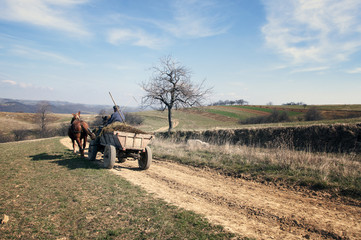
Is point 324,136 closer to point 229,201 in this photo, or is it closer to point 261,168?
point 261,168

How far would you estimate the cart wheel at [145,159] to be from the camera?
27.4ft

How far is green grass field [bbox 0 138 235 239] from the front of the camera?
11.8 feet

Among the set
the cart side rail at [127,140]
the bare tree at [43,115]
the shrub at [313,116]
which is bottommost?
the bare tree at [43,115]

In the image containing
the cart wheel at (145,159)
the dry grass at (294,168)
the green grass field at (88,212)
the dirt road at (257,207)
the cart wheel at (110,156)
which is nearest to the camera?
the green grass field at (88,212)

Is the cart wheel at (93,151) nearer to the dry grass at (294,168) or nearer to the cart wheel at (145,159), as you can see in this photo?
the cart wheel at (145,159)

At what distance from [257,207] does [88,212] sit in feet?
12.5

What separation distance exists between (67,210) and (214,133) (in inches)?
671

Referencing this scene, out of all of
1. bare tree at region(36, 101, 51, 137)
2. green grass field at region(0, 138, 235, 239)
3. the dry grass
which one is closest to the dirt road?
green grass field at region(0, 138, 235, 239)

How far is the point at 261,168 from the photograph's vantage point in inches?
312

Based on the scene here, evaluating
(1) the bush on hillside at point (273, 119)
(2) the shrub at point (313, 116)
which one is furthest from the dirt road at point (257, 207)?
(2) the shrub at point (313, 116)

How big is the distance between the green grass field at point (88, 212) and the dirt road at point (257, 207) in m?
0.52

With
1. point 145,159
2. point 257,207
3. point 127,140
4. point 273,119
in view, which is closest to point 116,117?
point 127,140

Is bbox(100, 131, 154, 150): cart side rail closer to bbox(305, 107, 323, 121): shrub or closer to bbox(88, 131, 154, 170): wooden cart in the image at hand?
bbox(88, 131, 154, 170): wooden cart

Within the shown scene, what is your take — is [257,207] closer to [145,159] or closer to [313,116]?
[145,159]
